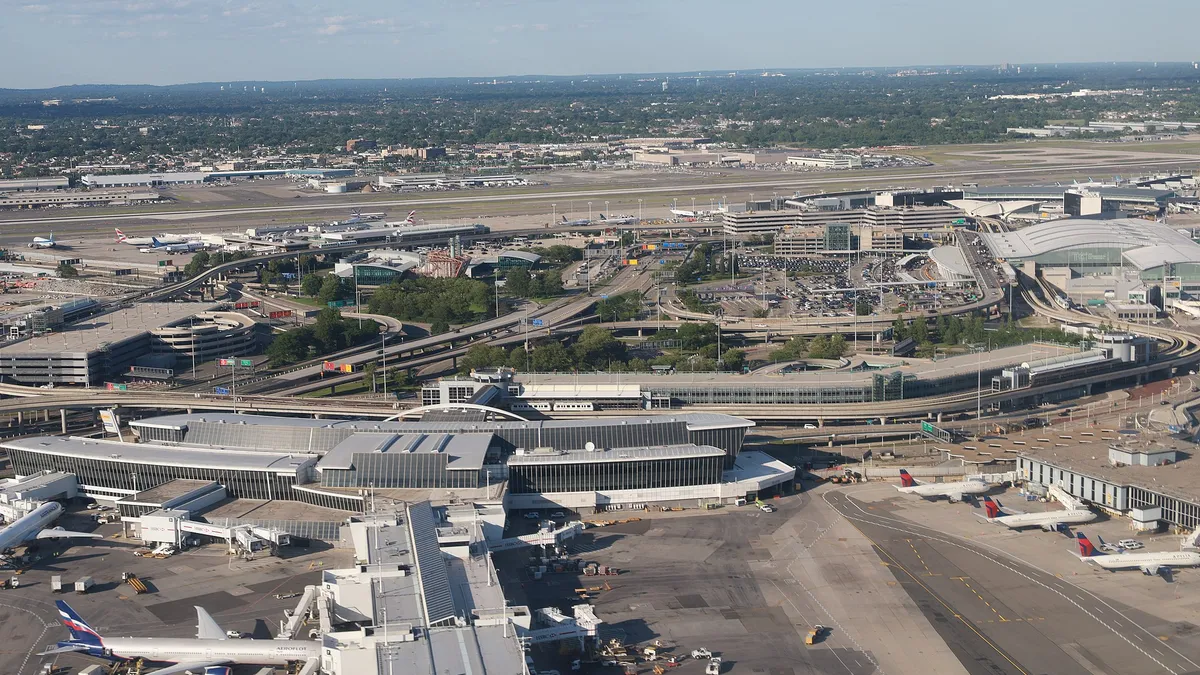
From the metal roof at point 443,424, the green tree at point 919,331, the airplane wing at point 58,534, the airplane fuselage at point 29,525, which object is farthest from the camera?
the green tree at point 919,331

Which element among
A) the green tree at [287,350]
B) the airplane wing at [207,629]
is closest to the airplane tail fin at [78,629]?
the airplane wing at [207,629]

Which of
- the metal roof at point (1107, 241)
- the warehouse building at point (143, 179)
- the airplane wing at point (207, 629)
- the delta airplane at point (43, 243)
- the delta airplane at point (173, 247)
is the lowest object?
the airplane wing at point (207, 629)

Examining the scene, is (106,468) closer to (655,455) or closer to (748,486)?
(655,455)

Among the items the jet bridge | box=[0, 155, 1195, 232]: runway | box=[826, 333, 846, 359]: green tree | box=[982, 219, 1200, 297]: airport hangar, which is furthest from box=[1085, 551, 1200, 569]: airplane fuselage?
box=[0, 155, 1195, 232]: runway

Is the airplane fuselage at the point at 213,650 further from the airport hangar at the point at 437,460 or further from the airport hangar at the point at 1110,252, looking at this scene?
the airport hangar at the point at 1110,252

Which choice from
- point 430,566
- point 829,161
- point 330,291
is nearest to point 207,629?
point 430,566

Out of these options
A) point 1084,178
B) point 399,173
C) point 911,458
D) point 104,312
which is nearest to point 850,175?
point 1084,178

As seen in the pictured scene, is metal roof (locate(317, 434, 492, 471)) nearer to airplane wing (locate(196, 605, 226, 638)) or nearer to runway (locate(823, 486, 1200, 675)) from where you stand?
airplane wing (locate(196, 605, 226, 638))
